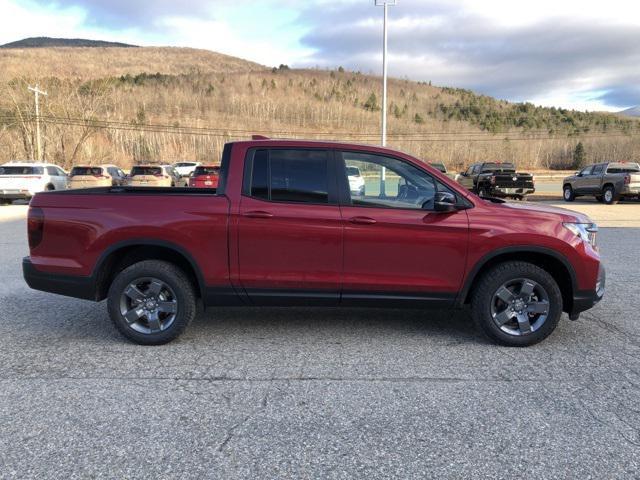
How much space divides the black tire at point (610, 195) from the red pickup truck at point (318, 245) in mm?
18788

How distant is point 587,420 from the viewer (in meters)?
3.29

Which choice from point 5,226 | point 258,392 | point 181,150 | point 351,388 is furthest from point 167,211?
point 181,150

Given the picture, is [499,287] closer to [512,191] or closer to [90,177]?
[512,191]

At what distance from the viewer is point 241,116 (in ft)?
283

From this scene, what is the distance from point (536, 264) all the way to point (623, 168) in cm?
2009

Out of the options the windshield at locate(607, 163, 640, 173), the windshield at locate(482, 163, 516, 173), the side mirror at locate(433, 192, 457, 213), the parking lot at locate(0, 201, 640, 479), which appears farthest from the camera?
the windshield at locate(482, 163, 516, 173)

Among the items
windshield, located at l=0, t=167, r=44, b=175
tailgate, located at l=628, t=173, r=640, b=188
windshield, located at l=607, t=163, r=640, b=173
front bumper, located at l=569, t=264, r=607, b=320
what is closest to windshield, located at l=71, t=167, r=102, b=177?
windshield, located at l=0, t=167, r=44, b=175

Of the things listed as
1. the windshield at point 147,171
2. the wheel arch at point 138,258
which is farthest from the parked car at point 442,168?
the windshield at point 147,171

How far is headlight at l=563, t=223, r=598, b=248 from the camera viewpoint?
4.57 meters

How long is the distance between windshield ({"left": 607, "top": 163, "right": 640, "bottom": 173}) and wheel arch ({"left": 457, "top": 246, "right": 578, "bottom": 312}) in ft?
64.0

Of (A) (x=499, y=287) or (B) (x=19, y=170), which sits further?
(B) (x=19, y=170)

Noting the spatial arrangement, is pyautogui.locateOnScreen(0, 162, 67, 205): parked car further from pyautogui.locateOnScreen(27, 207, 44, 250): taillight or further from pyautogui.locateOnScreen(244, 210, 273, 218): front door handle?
pyautogui.locateOnScreen(244, 210, 273, 218): front door handle

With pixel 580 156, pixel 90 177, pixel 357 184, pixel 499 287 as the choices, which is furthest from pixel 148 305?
pixel 580 156

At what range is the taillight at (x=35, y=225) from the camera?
464cm
